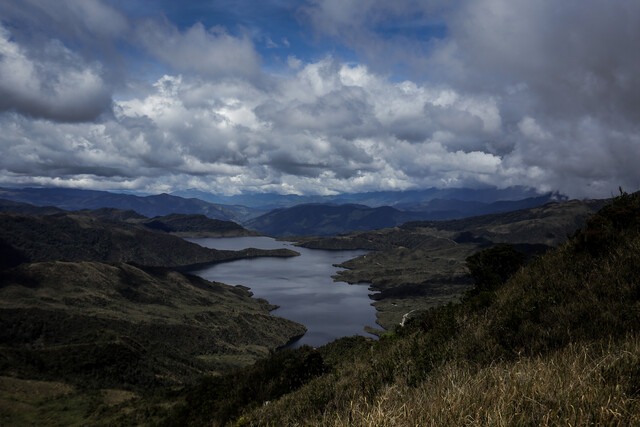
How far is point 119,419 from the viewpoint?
44719 mm

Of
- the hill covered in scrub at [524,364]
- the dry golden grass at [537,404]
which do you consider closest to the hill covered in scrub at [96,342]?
the hill covered in scrub at [524,364]

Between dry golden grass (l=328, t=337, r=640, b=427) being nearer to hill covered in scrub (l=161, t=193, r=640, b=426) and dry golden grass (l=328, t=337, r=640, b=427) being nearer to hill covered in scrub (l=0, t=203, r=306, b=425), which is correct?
hill covered in scrub (l=161, t=193, r=640, b=426)

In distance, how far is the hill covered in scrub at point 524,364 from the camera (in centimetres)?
447

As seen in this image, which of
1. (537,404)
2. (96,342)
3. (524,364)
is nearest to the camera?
(537,404)

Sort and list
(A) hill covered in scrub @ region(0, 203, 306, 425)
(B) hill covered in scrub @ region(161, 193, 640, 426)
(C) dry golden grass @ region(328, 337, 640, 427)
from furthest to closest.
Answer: (A) hill covered in scrub @ region(0, 203, 306, 425) < (B) hill covered in scrub @ region(161, 193, 640, 426) < (C) dry golden grass @ region(328, 337, 640, 427)

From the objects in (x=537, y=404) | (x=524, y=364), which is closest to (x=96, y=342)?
(x=524, y=364)

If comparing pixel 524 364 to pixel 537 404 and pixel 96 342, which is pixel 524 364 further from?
pixel 96 342

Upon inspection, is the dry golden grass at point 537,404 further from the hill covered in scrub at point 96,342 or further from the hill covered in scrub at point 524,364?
the hill covered in scrub at point 96,342

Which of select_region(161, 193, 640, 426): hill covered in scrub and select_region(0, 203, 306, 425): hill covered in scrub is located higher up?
select_region(161, 193, 640, 426): hill covered in scrub

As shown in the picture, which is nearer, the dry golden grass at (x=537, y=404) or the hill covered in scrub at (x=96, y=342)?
the dry golden grass at (x=537, y=404)

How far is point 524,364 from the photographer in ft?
21.7

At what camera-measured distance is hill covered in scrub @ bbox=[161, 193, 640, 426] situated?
4.47 metres

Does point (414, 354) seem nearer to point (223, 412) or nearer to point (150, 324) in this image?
point (223, 412)

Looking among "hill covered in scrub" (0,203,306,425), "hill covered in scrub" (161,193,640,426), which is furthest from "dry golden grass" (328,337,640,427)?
"hill covered in scrub" (0,203,306,425)
